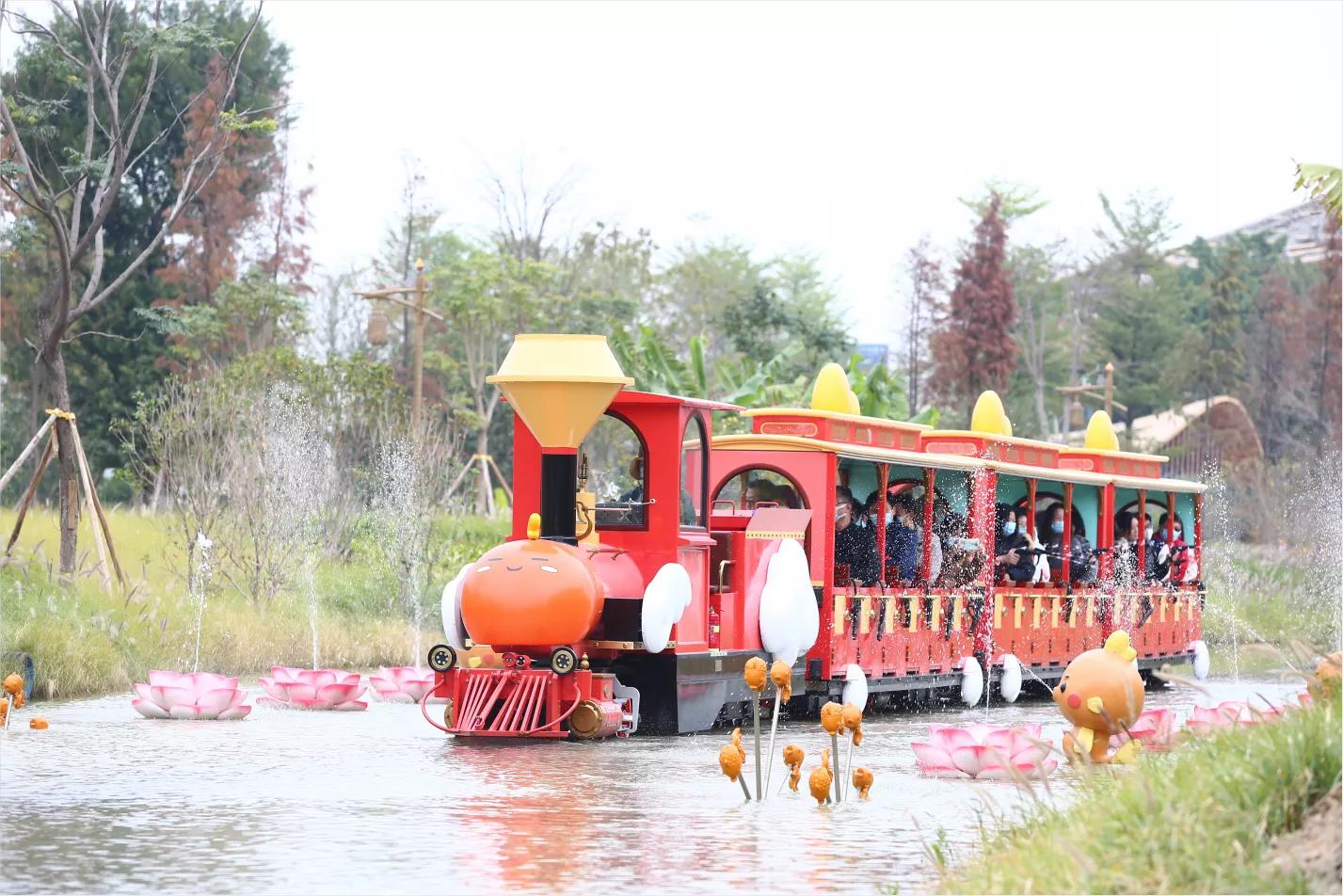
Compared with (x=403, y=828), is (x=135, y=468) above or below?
above

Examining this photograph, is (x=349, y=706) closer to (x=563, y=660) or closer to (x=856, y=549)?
(x=563, y=660)

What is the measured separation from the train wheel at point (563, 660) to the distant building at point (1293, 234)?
57.4 m

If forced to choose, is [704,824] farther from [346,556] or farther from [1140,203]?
[1140,203]

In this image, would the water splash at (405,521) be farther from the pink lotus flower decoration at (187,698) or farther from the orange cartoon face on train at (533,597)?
the orange cartoon face on train at (533,597)

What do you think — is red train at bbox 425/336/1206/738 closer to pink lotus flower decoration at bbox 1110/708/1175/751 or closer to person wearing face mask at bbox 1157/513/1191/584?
person wearing face mask at bbox 1157/513/1191/584

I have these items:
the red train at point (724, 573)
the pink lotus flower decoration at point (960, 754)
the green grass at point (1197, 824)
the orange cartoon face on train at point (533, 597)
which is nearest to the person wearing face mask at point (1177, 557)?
the red train at point (724, 573)

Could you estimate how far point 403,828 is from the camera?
421 inches

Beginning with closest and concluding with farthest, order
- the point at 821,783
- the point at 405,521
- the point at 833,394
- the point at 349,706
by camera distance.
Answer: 1. the point at 821,783
2. the point at 349,706
3. the point at 833,394
4. the point at 405,521

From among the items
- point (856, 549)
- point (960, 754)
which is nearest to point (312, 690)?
point (856, 549)

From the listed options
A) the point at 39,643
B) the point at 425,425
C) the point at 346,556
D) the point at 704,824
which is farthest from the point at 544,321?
the point at 704,824

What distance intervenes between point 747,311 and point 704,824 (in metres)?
37.5

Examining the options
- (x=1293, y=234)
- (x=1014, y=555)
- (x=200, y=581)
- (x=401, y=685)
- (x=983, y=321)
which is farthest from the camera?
(x=1293, y=234)

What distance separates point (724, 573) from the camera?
59.2 feet

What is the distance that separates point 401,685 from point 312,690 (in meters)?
1.63
